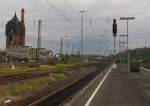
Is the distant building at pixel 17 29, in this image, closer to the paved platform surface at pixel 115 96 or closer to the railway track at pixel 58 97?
the railway track at pixel 58 97

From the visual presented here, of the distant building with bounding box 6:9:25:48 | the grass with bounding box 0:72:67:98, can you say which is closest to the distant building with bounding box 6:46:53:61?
the distant building with bounding box 6:9:25:48

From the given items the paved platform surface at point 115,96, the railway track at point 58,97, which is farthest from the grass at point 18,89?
the paved platform surface at point 115,96

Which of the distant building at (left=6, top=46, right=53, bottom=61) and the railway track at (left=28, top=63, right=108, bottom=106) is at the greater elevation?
the distant building at (left=6, top=46, right=53, bottom=61)

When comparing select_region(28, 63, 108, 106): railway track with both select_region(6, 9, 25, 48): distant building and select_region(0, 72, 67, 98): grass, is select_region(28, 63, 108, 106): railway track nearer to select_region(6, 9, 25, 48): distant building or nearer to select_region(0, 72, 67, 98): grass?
select_region(0, 72, 67, 98): grass

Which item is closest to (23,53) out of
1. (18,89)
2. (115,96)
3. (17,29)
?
(17,29)

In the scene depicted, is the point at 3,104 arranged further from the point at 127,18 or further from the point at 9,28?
the point at 9,28

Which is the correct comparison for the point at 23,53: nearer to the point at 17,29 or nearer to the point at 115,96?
the point at 17,29

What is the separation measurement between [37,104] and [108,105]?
12.2ft

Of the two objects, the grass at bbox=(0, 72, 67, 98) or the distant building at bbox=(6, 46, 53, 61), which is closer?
the grass at bbox=(0, 72, 67, 98)

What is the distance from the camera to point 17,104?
761 inches

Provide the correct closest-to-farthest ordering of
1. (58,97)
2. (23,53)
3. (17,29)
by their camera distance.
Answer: (58,97) < (23,53) < (17,29)

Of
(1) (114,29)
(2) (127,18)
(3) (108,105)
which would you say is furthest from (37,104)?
(2) (127,18)

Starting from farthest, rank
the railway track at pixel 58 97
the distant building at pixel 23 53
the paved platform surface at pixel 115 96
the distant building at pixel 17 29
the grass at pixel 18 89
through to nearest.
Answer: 1. the distant building at pixel 17 29
2. the distant building at pixel 23 53
3. the grass at pixel 18 89
4. the railway track at pixel 58 97
5. the paved platform surface at pixel 115 96

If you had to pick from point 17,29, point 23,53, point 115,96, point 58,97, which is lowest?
point 58,97
